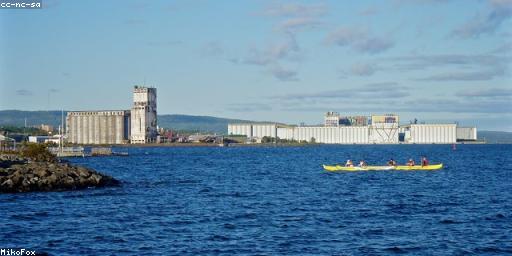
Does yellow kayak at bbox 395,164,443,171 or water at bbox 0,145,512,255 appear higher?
yellow kayak at bbox 395,164,443,171

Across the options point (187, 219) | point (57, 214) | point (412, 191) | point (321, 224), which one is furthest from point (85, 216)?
point (412, 191)

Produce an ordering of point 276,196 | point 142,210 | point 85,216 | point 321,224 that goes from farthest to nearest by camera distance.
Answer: point 276,196 → point 142,210 → point 85,216 → point 321,224

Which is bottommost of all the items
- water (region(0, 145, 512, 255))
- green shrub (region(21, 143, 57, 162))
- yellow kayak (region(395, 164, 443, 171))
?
water (region(0, 145, 512, 255))

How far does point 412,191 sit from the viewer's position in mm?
69750

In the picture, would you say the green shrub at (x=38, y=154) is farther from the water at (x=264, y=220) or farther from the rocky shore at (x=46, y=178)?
the water at (x=264, y=220)

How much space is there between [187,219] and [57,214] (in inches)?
353

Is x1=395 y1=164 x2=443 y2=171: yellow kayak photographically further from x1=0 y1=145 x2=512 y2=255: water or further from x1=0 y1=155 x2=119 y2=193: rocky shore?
x1=0 y1=155 x2=119 y2=193: rocky shore

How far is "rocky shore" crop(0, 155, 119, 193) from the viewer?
6875 centimetres

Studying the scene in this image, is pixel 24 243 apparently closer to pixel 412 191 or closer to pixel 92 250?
pixel 92 250
